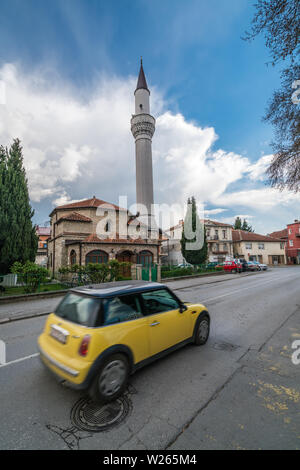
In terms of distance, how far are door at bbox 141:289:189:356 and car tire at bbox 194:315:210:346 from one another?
37cm

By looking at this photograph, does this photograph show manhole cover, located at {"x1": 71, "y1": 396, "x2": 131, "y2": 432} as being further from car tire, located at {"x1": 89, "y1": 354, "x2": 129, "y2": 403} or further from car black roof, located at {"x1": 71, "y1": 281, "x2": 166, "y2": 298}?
car black roof, located at {"x1": 71, "y1": 281, "x2": 166, "y2": 298}

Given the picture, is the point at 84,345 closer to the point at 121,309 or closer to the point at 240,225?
the point at 121,309

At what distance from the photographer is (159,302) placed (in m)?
3.92

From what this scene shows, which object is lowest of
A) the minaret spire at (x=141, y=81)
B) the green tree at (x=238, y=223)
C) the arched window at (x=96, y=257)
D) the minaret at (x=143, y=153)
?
the arched window at (x=96, y=257)

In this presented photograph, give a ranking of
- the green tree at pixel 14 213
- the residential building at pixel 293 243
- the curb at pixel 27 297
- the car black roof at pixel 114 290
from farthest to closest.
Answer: the residential building at pixel 293 243 → the green tree at pixel 14 213 → the curb at pixel 27 297 → the car black roof at pixel 114 290

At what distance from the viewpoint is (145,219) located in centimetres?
3759

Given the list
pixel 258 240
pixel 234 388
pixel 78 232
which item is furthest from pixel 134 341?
pixel 258 240

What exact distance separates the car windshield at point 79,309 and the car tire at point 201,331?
252 centimetres

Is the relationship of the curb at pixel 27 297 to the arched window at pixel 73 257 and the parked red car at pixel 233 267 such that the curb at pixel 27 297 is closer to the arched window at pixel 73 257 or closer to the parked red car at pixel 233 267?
the arched window at pixel 73 257

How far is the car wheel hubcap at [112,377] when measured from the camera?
2837 mm

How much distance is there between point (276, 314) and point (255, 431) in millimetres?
5899

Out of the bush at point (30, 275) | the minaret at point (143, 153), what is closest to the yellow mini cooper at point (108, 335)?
the bush at point (30, 275)
